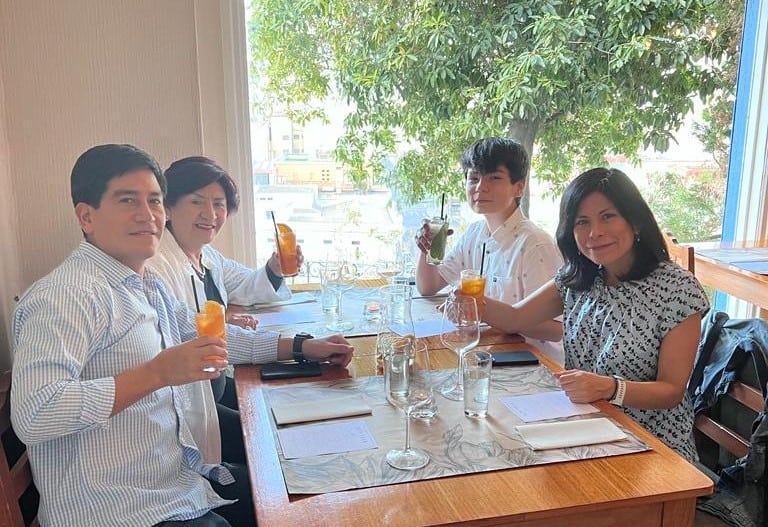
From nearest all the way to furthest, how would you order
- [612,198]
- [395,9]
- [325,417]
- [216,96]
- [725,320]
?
[325,417] → [612,198] → [725,320] → [216,96] → [395,9]

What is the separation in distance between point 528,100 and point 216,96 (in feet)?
4.22

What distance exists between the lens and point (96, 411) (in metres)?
1.21

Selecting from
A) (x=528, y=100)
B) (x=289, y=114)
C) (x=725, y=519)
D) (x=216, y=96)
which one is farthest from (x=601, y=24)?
(x=725, y=519)

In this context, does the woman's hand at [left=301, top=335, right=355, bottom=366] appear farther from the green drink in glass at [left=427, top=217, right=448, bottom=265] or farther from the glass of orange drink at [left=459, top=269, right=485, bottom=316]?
the green drink in glass at [left=427, top=217, right=448, bottom=265]

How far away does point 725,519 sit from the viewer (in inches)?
62.9

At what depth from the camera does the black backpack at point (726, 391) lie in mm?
1585

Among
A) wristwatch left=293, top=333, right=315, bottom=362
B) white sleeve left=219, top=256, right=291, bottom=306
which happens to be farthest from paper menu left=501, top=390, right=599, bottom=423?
white sleeve left=219, top=256, right=291, bottom=306

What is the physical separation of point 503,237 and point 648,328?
2.58 feet

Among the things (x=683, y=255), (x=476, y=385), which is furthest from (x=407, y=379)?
(x=683, y=255)

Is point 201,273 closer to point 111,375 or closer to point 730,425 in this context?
point 111,375

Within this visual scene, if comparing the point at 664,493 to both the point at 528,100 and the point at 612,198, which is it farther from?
the point at 528,100

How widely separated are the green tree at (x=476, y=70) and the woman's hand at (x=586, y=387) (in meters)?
1.57

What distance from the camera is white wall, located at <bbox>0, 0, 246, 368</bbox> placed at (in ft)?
7.36

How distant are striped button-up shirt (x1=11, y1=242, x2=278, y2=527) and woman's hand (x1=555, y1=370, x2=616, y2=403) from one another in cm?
82
